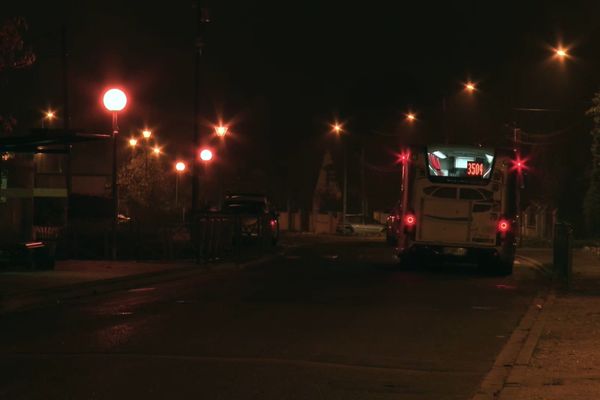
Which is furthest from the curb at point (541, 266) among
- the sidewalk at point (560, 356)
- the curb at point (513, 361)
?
the curb at point (513, 361)

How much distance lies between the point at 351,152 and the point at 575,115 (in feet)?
106

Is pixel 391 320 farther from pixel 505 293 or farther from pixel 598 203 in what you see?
pixel 598 203

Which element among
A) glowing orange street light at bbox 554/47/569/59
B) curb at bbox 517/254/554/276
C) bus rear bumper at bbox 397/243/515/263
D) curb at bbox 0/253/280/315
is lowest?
curb at bbox 0/253/280/315

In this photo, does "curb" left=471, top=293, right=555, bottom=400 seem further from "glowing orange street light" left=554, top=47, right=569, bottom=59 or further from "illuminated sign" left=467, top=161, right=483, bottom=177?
"glowing orange street light" left=554, top=47, right=569, bottom=59

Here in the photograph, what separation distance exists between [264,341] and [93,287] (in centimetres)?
758

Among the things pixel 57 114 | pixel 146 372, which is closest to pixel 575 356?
pixel 146 372

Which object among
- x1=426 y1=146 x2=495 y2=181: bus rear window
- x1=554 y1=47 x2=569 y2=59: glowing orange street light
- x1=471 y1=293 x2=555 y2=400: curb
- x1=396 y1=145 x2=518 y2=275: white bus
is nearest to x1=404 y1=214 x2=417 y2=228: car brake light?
x1=396 y1=145 x2=518 y2=275: white bus

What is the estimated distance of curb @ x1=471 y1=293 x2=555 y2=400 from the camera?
8.77 m

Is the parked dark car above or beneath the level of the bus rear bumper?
above

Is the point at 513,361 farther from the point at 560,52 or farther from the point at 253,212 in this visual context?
the point at 253,212

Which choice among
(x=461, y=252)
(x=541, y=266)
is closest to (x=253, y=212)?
(x=541, y=266)

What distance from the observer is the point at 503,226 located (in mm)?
23922

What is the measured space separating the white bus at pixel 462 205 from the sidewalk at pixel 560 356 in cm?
651

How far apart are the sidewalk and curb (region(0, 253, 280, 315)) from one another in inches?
332
